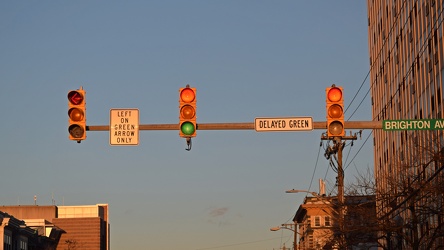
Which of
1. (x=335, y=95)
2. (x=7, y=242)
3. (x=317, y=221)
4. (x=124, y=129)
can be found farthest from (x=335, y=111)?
(x=317, y=221)

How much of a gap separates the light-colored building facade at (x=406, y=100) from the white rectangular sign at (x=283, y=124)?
48.8 ft

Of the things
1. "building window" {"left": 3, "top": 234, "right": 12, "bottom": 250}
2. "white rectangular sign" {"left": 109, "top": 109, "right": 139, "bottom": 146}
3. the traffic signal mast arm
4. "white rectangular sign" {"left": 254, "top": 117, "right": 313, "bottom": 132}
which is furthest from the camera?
"building window" {"left": 3, "top": 234, "right": 12, "bottom": 250}

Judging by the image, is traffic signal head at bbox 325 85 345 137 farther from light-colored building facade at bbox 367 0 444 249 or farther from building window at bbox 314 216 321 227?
building window at bbox 314 216 321 227

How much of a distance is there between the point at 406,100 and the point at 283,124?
4803 centimetres

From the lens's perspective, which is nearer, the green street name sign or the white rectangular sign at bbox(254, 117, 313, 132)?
the white rectangular sign at bbox(254, 117, 313, 132)

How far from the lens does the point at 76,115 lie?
68.7ft

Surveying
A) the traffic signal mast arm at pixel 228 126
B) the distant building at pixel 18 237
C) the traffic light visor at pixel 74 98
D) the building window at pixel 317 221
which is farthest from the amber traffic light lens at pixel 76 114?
the building window at pixel 317 221

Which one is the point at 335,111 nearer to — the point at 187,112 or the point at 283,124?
the point at 283,124

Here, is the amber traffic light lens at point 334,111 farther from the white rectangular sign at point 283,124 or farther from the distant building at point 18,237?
the distant building at point 18,237

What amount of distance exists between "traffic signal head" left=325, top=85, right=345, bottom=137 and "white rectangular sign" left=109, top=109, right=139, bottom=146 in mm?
4649

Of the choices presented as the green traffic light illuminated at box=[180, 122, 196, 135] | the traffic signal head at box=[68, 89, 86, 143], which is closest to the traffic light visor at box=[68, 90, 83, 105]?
the traffic signal head at box=[68, 89, 86, 143]

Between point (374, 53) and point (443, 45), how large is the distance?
34335 mm

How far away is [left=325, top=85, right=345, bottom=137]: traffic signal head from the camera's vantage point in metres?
20.6

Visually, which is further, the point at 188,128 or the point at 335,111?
the point at 188,128
